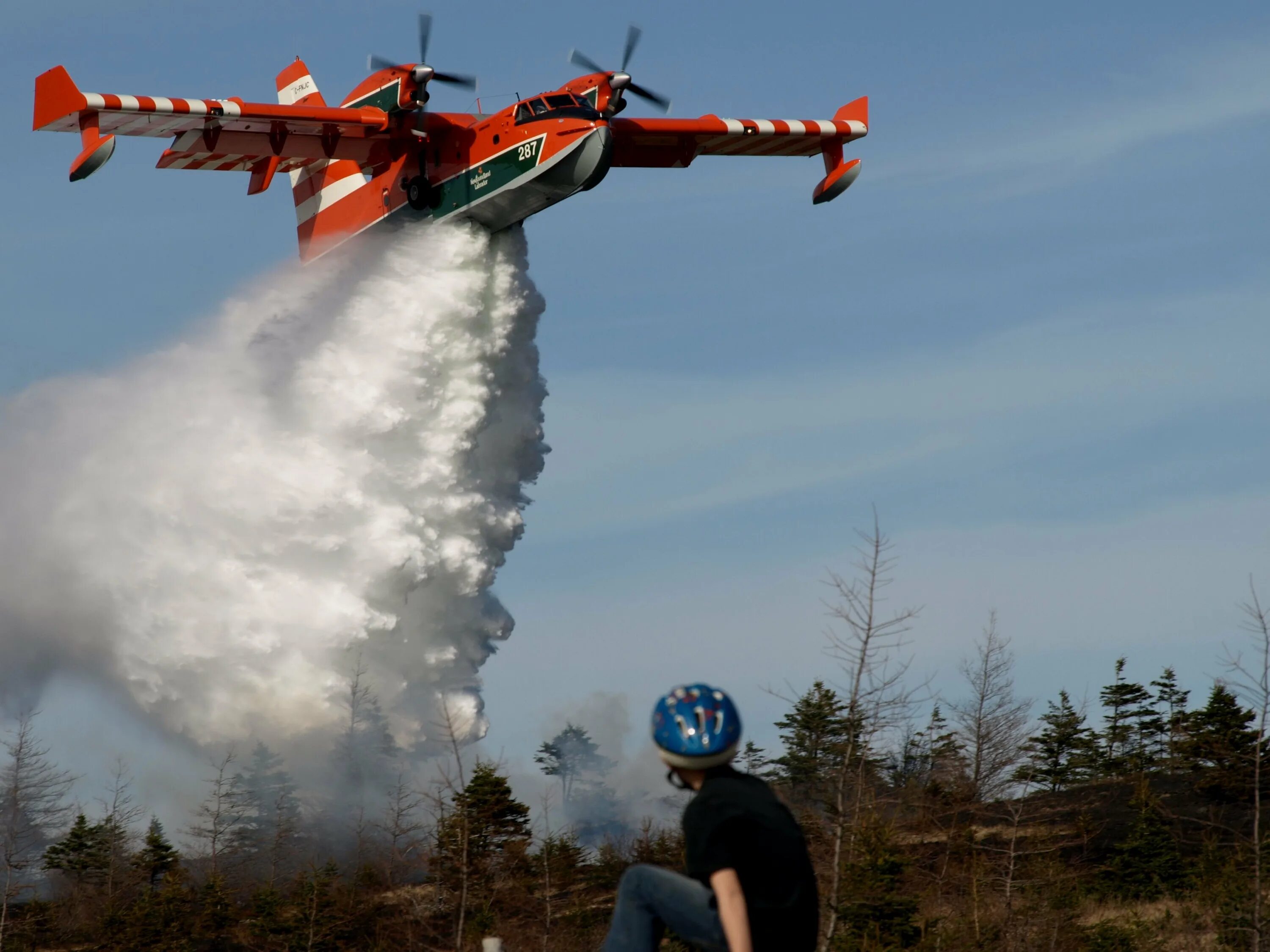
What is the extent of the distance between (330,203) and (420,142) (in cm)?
361

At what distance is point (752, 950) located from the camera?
4020 millimetres

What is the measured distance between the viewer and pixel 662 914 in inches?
163

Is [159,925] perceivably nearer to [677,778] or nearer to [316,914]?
[316,914]

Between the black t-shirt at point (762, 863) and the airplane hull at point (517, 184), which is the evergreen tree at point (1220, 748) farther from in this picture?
the black t-shirt at point (762, 863)

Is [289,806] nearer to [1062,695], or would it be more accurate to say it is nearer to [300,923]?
[300,923]

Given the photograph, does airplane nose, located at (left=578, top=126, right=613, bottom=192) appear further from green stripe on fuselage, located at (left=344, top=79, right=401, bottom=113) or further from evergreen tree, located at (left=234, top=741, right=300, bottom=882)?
evergreen tree, located at (left=234, top=741, right=300, bottom=882)

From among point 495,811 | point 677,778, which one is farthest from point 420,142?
point 677,778

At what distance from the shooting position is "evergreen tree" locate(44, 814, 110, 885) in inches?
1363

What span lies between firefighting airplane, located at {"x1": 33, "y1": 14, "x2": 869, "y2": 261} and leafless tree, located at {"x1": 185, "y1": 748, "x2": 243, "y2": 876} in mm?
11833

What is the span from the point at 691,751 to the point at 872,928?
12.5 meters

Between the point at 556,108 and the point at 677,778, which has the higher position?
the point at 556,108

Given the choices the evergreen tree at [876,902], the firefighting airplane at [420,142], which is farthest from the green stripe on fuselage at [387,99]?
the evergreen tree at [876,902]

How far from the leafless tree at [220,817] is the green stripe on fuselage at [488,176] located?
Result: 13062mm

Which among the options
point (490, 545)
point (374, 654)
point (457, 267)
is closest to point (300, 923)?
point (374, 654)
